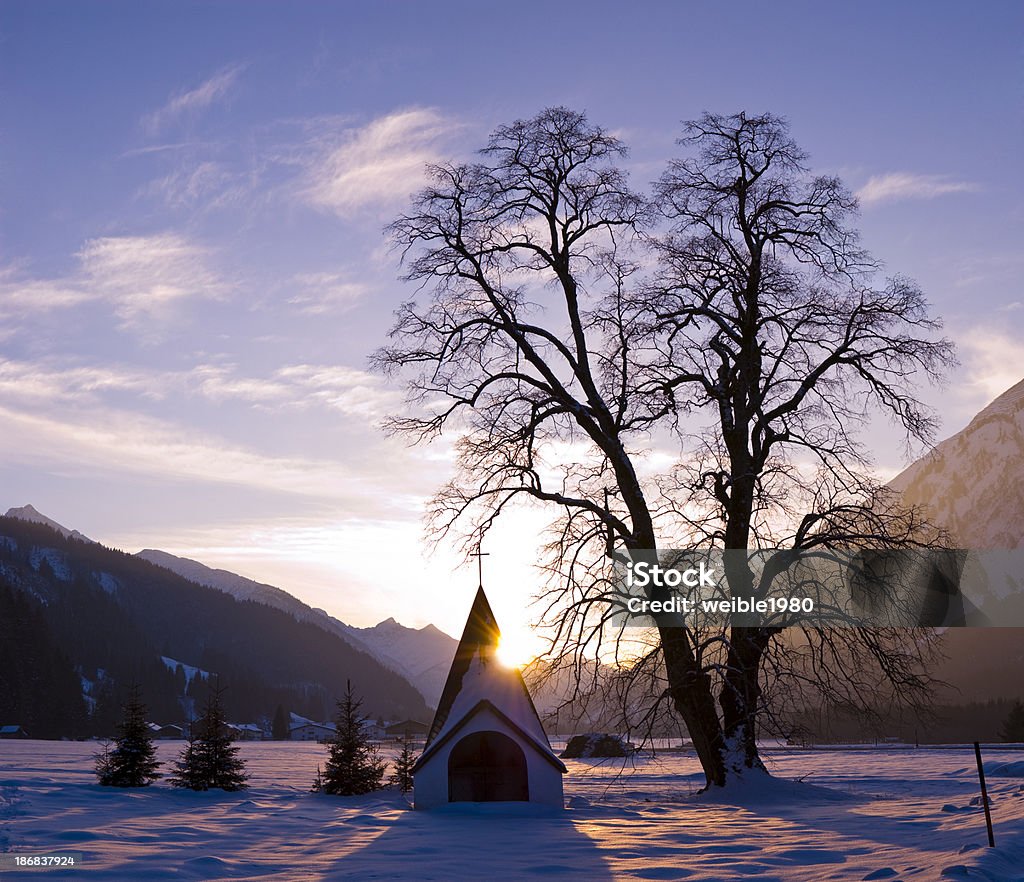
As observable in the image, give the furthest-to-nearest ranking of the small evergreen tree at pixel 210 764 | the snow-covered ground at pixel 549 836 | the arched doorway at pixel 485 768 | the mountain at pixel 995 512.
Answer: the small evergreen tree at pixel 210 764
the arched doorway at pixel 485 768
the snow-covered ground at pixel 549 836
the mountain at pixel 995 512

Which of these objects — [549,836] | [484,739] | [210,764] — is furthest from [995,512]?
[210,764]

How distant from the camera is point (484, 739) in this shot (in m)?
23.3

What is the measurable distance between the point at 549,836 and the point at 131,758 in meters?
18.0

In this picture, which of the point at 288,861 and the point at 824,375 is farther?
the point at 824,375

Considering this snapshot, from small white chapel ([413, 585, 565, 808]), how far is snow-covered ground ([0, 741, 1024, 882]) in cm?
95

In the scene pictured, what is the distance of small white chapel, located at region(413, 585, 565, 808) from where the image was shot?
2152 cm

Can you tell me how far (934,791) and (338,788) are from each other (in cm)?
1787

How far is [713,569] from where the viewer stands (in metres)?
22.6

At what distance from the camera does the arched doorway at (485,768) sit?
889 inches

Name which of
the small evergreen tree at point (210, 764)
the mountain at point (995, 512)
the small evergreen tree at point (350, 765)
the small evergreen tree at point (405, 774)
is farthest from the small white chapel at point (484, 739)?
the small evergreen tree at point (210, 764)

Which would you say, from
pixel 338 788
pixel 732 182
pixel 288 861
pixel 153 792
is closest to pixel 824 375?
pixel 732 182

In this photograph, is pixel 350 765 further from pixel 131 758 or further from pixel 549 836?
pixel 549 836

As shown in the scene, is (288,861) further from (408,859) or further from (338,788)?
(338,788)

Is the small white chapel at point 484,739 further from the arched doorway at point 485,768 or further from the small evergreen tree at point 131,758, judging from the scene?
the small evergreen tree at point 131,758
